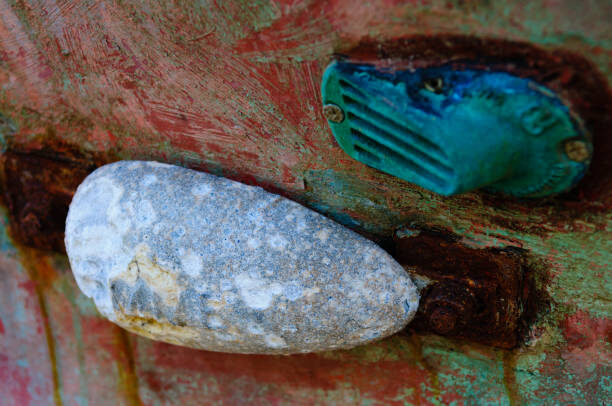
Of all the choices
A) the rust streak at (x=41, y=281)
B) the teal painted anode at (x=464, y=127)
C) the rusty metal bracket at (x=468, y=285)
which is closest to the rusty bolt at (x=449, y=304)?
the rusty metal bracket at (x=468, y=285)

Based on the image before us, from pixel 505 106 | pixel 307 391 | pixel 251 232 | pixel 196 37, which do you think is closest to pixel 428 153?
pixel 505 106

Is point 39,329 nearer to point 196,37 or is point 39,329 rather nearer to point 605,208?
point 196,37

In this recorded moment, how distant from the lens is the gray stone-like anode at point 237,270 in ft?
2.74

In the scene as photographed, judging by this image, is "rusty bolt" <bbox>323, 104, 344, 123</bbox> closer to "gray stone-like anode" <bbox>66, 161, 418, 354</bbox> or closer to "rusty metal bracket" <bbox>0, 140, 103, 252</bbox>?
"gray stone-like anode" <bbox>66, 161, 418, 354</bbox>

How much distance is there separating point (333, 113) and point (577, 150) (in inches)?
14.0

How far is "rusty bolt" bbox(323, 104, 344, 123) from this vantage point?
790 millimetres

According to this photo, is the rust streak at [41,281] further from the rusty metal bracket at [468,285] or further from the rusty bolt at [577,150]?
the rusty bolt at [577,150]

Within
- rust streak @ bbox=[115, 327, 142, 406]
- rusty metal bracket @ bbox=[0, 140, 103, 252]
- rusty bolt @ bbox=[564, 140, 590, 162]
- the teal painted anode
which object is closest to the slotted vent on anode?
the teal painted anode

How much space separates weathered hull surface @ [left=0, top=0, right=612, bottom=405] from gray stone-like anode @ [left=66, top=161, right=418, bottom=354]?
103 millimetres

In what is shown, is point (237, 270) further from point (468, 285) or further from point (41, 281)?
point (41, 281)

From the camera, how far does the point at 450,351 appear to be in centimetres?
98

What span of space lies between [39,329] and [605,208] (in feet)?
4.63

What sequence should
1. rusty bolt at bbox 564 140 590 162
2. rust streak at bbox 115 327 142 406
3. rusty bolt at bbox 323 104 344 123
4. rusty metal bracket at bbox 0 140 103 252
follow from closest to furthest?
rusty bolt at bbox 564 140 590 162 < rusty bolt at bbox 323 104 344 123 < rusty metal bracket at bbox 0 140 103 252 < rust streak at bbox 115 327 142 406

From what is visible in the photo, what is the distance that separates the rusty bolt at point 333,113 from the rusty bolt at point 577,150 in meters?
0.33
